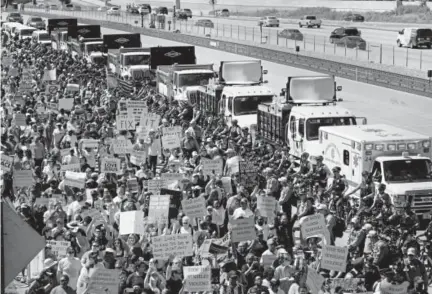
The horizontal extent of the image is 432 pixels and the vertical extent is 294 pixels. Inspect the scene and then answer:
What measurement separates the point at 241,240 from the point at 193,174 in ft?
14.3

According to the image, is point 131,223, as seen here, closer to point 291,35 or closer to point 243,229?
point 243,229

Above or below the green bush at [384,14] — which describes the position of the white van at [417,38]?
above

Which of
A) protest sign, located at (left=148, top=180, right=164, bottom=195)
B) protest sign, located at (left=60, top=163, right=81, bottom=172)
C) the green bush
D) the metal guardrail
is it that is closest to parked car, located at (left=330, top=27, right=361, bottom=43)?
the metal guardrail

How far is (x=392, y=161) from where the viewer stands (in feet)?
66.0

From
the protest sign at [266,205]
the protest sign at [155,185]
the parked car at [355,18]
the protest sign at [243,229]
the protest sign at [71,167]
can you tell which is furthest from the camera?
the parked car at [355,18]

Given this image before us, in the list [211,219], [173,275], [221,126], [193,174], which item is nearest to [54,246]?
[173,275]

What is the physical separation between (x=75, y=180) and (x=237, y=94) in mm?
12470

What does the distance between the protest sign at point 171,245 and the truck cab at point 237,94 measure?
1587 centimetres

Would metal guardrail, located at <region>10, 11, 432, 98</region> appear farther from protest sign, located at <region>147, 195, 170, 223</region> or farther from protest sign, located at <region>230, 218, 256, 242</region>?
protest sign, located at <region>230, 218, 256, 242</region>

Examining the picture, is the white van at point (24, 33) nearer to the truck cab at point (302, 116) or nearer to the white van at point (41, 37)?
the white van at point (41, 37)

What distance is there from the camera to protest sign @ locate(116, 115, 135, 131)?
24766 millimetres

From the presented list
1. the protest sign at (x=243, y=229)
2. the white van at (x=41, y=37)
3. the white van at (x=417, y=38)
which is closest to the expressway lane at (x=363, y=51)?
the white van at (x=417, y=38)

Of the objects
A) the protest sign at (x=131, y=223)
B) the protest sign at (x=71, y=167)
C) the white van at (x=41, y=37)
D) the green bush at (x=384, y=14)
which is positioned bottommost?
the green bush at (x=384, y=14)

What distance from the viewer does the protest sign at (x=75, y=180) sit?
A: 18.4 metres
